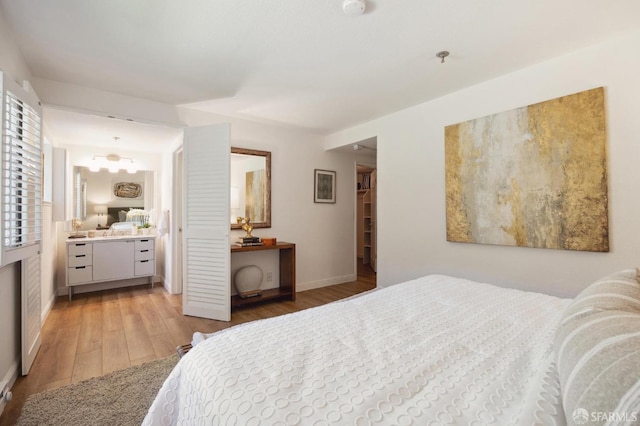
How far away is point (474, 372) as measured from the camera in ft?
2.91

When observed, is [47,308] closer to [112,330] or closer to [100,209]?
[112,330]

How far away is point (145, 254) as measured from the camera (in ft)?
14.2

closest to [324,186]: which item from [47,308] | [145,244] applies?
[145,244]

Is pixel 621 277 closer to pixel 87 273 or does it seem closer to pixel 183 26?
pixel 183 26

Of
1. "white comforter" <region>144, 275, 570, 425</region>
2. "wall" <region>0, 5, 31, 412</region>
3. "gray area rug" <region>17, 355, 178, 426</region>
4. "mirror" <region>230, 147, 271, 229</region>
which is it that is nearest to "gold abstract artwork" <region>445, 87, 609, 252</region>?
"white comforter" <region>144, 275, 570, 425</region>

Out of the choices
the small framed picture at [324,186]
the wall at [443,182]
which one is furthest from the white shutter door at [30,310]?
the wall at [443,182]

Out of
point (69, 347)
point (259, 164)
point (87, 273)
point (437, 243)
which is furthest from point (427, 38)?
point (87, 273)

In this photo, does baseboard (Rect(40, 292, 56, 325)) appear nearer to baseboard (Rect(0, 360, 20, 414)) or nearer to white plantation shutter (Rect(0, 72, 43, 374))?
white plantation shutter (Rect(0, 72, 43, 374))

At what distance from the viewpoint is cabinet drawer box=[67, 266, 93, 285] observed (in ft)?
12.3

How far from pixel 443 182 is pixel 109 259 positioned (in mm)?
4563

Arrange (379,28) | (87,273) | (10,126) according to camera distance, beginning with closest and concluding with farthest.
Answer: (10,126), (379,28), (87,273)

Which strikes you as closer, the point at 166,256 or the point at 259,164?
the point at 259,164

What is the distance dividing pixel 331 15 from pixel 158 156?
435cm

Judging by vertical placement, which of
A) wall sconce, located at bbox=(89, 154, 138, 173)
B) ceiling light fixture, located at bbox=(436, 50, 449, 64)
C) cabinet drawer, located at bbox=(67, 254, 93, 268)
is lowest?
cabinet drawer, located at bbox=(67, 254, 93, 268)
